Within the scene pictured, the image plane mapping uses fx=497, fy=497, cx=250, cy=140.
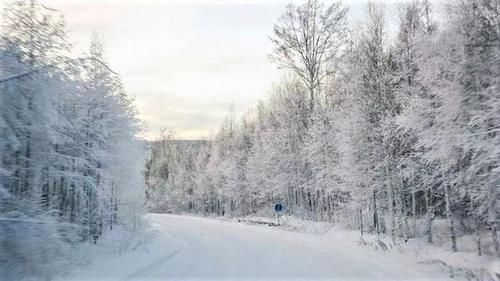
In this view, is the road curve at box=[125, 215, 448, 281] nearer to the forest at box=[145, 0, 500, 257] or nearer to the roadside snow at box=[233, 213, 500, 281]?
the roadside snow at box=[233, 213, 500, 281]

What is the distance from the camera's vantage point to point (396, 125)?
22766mm

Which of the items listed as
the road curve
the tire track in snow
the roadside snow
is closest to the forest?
the roadside snow

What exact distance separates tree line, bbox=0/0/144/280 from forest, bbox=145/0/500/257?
37.6 feet

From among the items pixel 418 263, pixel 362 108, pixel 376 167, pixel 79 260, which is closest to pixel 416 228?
pixel 376 167

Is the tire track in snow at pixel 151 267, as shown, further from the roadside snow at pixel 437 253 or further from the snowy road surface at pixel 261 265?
the roadside snow at pixel 437 253

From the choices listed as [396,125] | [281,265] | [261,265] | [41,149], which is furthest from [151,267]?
[396,125]

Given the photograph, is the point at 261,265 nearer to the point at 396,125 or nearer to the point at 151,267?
the point at 151,267

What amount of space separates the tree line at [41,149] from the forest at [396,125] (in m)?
11.5

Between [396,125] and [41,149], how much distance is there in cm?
1623

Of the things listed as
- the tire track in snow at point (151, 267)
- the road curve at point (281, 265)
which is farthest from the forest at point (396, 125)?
the tire track in snow at point (151, 267)

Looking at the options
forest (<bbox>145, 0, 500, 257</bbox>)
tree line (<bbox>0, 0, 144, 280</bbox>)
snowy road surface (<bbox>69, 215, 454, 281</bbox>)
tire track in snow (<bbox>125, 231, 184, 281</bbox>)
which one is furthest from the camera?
forest (<bbox>145, 0, 500, 257</bbox>)

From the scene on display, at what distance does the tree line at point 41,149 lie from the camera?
365 inches

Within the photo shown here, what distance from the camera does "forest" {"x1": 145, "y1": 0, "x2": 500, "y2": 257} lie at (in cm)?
1602

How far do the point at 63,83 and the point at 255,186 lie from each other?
39.0 m
